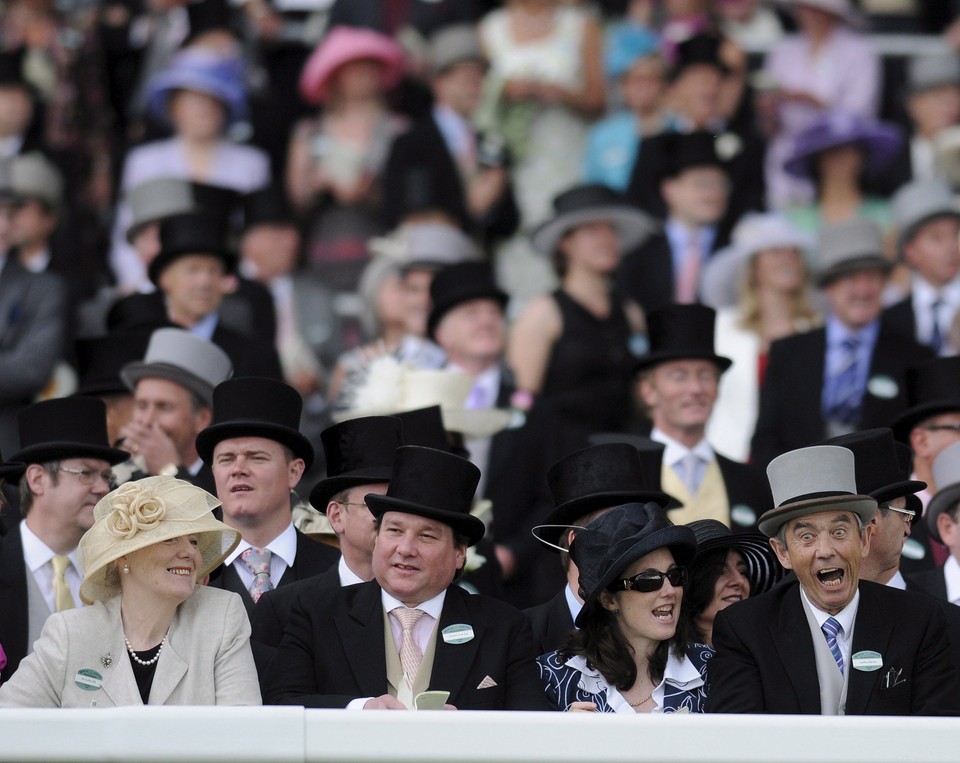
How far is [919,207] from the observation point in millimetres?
10781

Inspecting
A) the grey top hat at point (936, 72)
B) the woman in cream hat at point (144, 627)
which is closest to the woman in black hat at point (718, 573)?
the woman in cream hat at point (144, 627)

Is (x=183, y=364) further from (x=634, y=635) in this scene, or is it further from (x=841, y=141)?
(x=841, y=141)

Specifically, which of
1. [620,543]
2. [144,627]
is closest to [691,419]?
[620,543]

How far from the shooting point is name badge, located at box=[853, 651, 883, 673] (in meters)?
6.28

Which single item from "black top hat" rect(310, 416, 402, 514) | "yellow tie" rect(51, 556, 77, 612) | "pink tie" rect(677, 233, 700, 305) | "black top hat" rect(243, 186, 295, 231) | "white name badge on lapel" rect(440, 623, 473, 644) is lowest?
"white name badge on lapel" rect(440, 623, 473, 644)

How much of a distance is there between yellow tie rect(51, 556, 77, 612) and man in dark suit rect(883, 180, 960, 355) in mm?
4714

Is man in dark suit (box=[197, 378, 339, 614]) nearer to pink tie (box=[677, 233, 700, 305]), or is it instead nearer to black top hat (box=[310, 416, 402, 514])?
black top hat (box=[310, 416, 402, 514])

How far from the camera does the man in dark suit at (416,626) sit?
643cm

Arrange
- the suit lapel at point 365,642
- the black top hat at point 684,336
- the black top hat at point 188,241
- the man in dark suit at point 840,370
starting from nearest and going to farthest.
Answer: the suit lapel at point 365,642 → the black top hat at point 684,336 → the man in dark suit at point 840,370 → the black top hat at point 188,241

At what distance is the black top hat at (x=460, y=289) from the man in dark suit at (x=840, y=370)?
1408 millimetres

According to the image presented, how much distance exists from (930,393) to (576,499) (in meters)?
2.16

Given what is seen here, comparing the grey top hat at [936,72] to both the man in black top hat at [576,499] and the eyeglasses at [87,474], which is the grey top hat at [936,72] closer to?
the man in black top hat at [576,499]

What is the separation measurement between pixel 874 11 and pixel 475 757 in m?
9.24

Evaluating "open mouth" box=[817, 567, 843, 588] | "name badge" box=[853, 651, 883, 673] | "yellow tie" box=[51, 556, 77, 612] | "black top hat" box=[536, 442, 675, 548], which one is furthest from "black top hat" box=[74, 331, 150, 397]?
"name badge" box=[853, 651, 883, 673]
